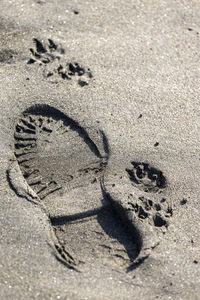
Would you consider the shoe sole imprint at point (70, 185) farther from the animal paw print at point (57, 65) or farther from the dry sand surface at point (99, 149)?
the animal paw print at point (57, 65)

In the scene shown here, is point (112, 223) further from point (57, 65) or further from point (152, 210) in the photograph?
point (57, 65)

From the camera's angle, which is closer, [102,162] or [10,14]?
[102,162]

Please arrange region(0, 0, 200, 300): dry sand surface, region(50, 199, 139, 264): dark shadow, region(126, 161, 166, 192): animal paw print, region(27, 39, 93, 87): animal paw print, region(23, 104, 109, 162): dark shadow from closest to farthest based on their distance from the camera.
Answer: region(0, 0, 200, 300): dry sand surface < region(50, 199, 139, 264): dark shadow < region(126, 161, 166, 192): animal paw print < region(23, 104, 109, 162): dark shadow < region(27, 39, 93, 87): animal paw print

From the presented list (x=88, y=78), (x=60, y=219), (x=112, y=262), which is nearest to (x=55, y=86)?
(x=88, y=78)

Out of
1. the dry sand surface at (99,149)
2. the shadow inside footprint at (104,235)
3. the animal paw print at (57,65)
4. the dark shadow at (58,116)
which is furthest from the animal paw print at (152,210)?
the animal paw print at (57,65)

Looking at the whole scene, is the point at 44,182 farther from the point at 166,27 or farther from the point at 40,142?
the point at 166,27

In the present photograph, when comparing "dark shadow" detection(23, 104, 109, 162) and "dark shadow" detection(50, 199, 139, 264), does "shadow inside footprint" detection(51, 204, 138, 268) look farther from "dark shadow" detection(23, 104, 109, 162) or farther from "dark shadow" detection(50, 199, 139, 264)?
"dark shadow" detection(23, 104, 109, 162)

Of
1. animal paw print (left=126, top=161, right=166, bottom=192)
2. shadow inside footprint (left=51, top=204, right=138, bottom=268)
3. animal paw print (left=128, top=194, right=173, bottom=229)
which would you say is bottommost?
shadow inside footprint (left=51, top=204, right=138, bottom=268)

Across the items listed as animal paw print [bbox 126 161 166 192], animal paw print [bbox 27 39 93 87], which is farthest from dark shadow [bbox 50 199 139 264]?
animal paw print [bbox 27 39 93 87]
